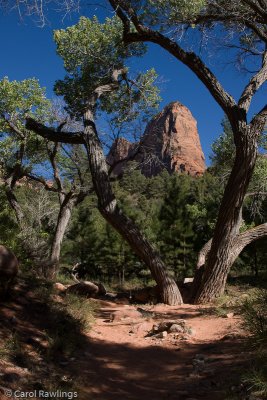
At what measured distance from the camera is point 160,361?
4.78 meters

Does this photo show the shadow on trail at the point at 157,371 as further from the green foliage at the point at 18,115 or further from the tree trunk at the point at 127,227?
the green foliage at the point at 18,115

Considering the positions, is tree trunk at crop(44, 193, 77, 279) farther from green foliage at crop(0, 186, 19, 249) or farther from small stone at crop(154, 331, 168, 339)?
small stone at crop(154, 331, 168, 339)

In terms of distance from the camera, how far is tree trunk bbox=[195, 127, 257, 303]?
7.59 m

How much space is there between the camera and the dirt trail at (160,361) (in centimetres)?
375

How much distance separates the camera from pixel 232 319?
6098 mm

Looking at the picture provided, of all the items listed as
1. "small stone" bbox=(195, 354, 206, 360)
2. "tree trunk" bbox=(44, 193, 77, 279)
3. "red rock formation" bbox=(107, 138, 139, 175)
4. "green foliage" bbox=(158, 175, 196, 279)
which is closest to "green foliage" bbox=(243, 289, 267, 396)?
"small stone" bbox=(195, 354, 206, 360)

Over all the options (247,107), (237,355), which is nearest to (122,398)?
(237,355)

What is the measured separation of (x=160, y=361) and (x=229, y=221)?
392cm

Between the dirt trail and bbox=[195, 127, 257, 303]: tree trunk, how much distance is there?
1515 millimetres

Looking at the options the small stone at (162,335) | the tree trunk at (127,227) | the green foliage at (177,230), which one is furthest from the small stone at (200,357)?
the green foliage at (177,230)

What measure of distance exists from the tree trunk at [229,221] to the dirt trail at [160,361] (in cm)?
152

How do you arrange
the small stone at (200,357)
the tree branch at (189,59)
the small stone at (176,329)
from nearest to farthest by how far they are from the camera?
the small stone at (200,357) → the small stone at (176,329) → the tree branch at (189,59)

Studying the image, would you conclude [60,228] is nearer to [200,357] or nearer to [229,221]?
[229,221]

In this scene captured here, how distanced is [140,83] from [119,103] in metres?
0.98
